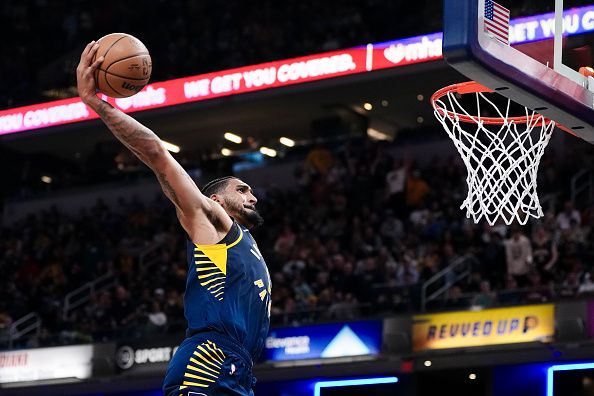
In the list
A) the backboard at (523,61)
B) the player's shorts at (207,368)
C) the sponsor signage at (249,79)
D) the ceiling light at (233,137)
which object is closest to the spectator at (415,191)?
the sponsor signage at (249,79)

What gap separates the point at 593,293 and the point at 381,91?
7.50 m

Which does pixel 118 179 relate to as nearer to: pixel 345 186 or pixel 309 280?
pixel 345 186

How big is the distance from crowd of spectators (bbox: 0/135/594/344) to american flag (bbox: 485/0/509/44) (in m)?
7.81

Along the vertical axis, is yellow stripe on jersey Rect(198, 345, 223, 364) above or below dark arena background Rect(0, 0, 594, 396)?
below

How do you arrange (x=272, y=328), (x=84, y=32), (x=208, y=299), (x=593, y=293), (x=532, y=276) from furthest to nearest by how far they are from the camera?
1. (x=84, y=32)
2. (x=272, y=328)
3. (x=532, y=276)
4. (x=593, y=293)
5. (x=208, y=299)

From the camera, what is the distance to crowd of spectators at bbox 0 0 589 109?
21.9 meters

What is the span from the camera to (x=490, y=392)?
15305 mm

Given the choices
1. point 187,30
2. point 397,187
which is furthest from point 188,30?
point 397,187

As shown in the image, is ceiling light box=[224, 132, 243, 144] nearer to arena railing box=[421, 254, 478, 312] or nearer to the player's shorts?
arena railing box=[421, 254, 478, 312]

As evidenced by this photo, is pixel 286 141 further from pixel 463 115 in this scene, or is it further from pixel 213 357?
pixel 213 357

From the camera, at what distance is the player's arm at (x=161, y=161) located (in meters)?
5.27

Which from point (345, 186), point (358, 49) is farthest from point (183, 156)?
point (358, 49)

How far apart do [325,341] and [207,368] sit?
10.3 m

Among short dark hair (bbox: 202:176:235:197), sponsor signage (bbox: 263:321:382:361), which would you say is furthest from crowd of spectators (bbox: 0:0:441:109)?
short dark hair (bbox: 202:176:235:197)
